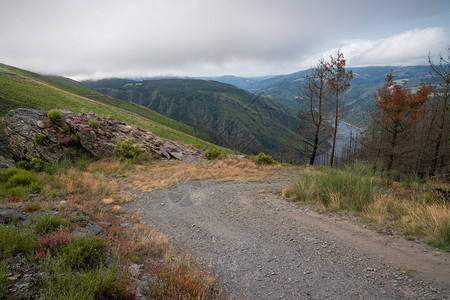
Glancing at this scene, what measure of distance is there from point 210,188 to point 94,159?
9814 mm

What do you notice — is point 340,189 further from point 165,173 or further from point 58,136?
point 58,136

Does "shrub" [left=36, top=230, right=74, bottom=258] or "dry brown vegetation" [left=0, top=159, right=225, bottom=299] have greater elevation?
"shrub" [left=36, top=230, right=74, bottom=258]

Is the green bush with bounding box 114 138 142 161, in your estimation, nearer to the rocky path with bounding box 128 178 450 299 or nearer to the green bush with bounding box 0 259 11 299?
the rocky path with bounding box 128 178 450 299

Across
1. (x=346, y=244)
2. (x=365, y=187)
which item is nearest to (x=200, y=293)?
(x=346, y=244)

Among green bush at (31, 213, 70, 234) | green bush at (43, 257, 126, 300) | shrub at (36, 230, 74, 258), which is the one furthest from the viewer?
green bush at (31, 213, 70, 234)

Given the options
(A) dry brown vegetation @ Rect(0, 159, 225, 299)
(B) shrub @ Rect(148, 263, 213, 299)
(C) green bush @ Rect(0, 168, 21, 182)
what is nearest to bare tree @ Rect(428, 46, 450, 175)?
(A) dry brown vegetation @ Rect(0, 159, 225, 299)

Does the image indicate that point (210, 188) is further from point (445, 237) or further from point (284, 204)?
point (445, 237)

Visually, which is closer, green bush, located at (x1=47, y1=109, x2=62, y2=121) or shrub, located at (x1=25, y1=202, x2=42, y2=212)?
shrub, located at (x1=25, y1=202, x2=42, y2=212)

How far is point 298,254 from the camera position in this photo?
4191 mm

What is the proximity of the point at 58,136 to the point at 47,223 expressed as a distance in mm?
13153

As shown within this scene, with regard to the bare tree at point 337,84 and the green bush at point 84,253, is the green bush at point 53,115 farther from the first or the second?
the bare tree at point 337,84

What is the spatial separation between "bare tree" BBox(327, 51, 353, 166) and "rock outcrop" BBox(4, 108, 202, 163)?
46.1 feet

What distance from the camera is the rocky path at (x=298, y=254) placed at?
10.4ft

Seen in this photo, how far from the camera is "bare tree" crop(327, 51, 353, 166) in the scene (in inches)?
655
